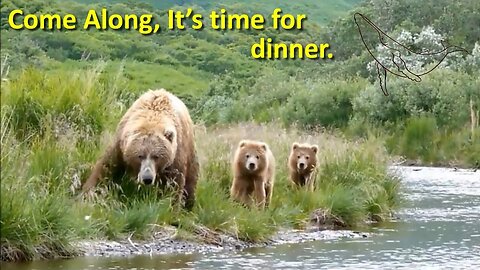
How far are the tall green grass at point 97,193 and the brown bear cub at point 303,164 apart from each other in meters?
0.20

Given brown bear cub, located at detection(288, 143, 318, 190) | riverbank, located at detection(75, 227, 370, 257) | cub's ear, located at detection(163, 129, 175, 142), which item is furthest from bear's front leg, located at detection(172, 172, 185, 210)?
brown bear cub, located at detection(288, 143, 318, 190)

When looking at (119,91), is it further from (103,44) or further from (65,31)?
(103,44)

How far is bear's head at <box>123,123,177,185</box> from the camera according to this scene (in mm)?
10698

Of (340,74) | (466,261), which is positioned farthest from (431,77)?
(466,261)

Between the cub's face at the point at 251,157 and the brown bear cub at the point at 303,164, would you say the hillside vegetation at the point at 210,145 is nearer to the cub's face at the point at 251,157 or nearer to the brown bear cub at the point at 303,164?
the brown bear cub at the point at 303,164

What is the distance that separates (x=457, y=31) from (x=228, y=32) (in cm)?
3884

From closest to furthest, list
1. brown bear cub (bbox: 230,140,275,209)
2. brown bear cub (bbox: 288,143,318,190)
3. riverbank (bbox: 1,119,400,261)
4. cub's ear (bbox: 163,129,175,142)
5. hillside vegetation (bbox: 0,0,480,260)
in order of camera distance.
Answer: riverbank (bbox: 1,119,400,261) < hillside vegetation (bbox: 0,0,480,260) < cub's ear (bbox: 163,129,175,142) < brown bear cub (bbox: 230,140,275,209) < brown bear cub (bbox: 288,143,318,190)

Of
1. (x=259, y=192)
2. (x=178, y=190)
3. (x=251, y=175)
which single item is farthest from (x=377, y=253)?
(x=251, y=175)

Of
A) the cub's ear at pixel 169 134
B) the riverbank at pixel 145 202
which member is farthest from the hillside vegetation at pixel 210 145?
the cub's ear at pixel 169 134

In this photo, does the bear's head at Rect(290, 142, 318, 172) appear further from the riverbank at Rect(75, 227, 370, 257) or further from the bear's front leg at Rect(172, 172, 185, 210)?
the bear's front leg at Rect(172, 172, 185, 210)

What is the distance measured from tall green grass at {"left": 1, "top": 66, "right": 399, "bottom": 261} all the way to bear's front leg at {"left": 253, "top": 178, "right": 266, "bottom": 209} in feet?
0.53

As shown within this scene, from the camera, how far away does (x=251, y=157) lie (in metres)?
13.7

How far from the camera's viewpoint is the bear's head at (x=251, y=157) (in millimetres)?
13648

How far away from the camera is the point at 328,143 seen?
18312 millimetres
